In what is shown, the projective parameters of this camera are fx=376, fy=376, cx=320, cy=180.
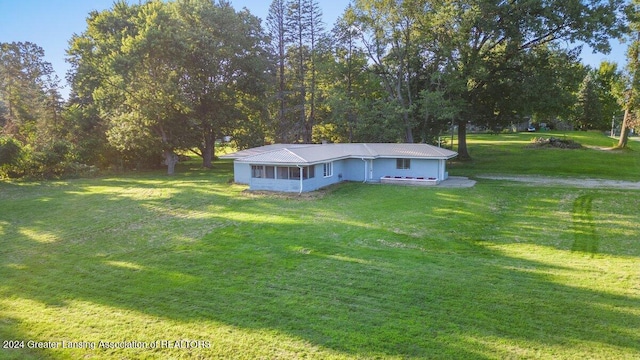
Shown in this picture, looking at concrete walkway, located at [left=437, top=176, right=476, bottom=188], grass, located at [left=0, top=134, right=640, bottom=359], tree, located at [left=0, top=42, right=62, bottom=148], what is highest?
tree, located at [left=0, top=42, right=62, bottom=148]

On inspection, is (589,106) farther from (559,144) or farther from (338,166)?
(338,166)

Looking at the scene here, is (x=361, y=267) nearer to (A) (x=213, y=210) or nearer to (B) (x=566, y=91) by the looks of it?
(A) (x=213, y=210)

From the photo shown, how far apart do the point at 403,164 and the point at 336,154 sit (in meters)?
4.27

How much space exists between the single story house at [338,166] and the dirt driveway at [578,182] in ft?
15.1

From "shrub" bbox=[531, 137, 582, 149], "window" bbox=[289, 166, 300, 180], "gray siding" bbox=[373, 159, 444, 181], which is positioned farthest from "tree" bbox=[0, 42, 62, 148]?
"shrub" bbox=[531, 137, 582, 149]

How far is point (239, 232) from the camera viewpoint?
521 inches

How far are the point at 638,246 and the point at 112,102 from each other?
33.9 m

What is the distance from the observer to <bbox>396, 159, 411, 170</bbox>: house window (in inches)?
928

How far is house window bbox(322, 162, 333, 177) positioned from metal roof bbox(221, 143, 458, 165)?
581 millimetres

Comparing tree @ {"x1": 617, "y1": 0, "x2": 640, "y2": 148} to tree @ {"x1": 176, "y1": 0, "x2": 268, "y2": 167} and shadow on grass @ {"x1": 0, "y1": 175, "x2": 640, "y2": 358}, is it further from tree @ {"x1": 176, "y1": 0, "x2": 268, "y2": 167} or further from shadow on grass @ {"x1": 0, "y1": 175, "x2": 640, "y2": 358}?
tree @ {"x1": 176, "y1": 0, "x2": 268, "y2": 167}

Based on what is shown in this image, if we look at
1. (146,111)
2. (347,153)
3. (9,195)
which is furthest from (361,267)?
(146,111)

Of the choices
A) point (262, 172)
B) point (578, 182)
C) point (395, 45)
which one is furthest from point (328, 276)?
point (395, 45)

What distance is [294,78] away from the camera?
35.9 metres

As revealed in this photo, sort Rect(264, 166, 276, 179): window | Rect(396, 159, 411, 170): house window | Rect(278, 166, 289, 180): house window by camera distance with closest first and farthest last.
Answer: Rect(278, 166, 289, 180): house window < Rect(264, 166, 276, 179): window < Rect(396, 159, 411, 170): house window
